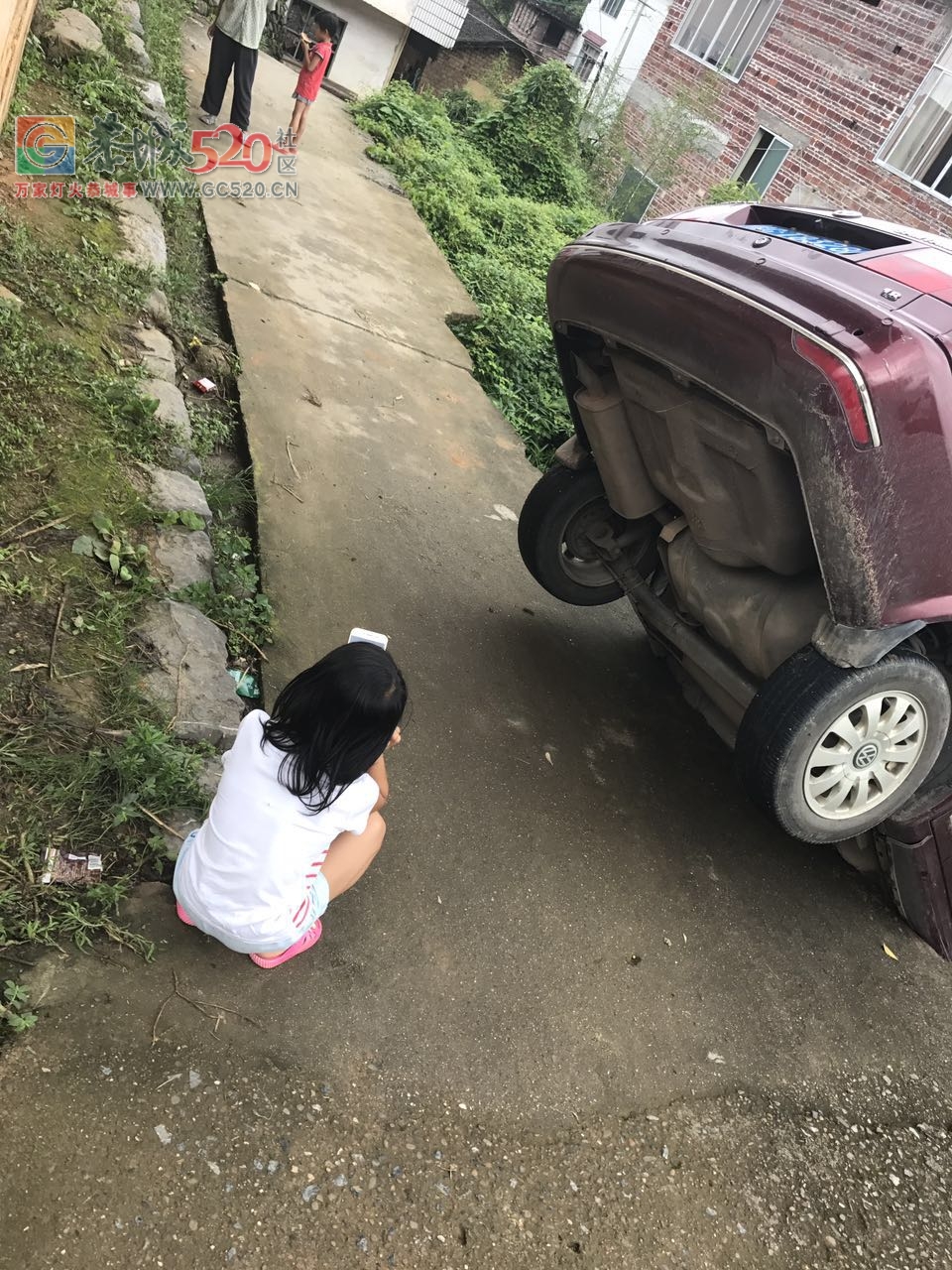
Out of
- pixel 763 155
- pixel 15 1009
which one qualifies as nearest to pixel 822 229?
pixel 15 1009

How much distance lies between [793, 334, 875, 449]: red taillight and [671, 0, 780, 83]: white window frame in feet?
55.2

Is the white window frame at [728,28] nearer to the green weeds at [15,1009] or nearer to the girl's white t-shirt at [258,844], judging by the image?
the girl's white t-shirt at [258,844]

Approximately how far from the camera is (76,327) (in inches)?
157

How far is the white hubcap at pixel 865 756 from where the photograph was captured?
2.64m

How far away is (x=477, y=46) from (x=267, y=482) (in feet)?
87.1

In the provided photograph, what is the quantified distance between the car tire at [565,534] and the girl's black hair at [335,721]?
1857 mm

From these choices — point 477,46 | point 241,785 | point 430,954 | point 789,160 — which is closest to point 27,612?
point 241,785

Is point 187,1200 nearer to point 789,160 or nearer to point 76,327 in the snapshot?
point 76,327

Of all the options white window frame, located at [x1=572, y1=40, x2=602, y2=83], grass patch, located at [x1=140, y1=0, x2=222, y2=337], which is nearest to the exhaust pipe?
grass patch, located at [x1=140, y1=0, x2=222, y2=337]

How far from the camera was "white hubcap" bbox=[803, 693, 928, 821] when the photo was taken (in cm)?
264

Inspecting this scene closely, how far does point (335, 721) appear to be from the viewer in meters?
1.94

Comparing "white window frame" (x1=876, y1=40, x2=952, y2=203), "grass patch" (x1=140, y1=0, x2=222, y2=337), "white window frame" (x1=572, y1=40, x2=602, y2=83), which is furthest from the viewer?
"white window frame" (x1=572, y1=40, x2=602, y2=83)

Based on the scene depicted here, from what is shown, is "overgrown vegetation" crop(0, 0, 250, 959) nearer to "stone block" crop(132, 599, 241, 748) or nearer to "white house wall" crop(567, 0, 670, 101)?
"stone block" crop(132, 599, 241, 748)

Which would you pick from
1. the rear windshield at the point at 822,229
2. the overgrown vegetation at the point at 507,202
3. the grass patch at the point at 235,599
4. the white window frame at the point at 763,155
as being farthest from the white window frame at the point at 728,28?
the grass patch at the point at 235,599
